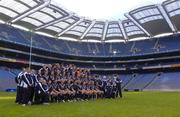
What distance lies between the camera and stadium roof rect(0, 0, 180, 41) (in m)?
49.4

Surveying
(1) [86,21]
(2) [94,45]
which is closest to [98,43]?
(2) [94,45]

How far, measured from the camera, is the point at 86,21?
198 ft

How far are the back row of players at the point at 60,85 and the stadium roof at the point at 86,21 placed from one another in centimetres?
2469

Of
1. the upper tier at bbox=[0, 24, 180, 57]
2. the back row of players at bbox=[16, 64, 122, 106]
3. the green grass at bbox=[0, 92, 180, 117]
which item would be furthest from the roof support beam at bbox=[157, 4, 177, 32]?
the green grass at bbox=[0, 92, 180, 117]

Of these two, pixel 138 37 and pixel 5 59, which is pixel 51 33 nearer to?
pixel 5 59

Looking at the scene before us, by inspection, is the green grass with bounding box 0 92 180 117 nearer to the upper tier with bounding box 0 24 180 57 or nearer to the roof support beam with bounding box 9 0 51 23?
the roof support beam with bounding box 9 0 51 23

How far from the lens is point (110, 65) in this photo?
78.4 m

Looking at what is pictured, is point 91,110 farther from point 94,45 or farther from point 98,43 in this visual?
point 94,45

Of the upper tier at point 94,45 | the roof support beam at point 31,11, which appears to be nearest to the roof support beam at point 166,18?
the upper tier at point 94,45

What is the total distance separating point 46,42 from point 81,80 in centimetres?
4889

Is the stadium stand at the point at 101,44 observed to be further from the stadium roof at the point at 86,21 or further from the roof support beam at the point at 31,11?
the roof support beam at the point at 31,11

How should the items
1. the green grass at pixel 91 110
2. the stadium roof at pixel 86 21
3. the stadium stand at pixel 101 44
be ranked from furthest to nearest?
the stadium stand at pixel 101 44 → the stadium roof at pixel 86 21 → the green grass at pixel 91 110

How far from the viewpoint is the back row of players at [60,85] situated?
1703 centimetres

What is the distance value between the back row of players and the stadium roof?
24.7 meters
